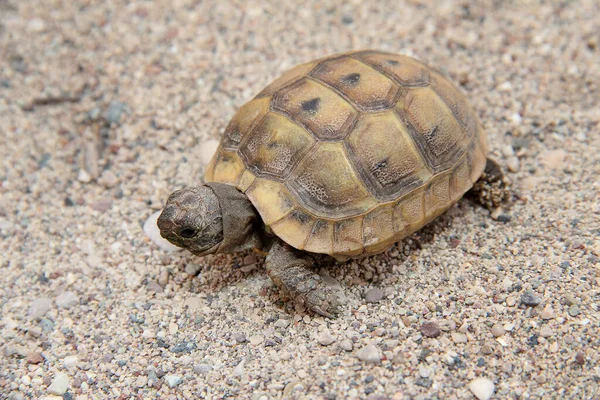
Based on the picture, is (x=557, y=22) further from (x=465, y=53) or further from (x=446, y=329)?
(x=446, y=329)

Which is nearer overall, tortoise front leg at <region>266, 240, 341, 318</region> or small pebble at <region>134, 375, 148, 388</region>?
small pebble at <region>134, 375, 148, 388</region>

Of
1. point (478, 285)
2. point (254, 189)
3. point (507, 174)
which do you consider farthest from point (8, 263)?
point (507, 174)

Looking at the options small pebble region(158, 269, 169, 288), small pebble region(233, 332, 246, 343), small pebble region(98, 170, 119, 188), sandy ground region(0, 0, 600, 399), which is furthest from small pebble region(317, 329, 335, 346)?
small pebble region(98, 170, 119, 188)

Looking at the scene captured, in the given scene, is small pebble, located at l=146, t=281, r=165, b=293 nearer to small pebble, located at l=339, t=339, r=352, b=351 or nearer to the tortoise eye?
the tortoise eye

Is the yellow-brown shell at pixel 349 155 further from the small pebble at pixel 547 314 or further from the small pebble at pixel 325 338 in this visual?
the small pebble at pixel 547 314

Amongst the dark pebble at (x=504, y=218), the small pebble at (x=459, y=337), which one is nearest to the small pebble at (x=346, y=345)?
the small pebble at (x=459, y=337)

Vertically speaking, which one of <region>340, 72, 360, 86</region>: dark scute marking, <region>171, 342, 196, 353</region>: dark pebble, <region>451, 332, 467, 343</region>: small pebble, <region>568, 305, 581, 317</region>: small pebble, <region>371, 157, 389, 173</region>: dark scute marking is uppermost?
<region>340, 72, 360, 86</region>: dark scute marking

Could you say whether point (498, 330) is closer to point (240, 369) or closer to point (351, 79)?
point (240, 369)

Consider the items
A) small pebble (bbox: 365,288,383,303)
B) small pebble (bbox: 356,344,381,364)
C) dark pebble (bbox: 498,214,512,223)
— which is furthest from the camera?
dark pebble (bbox: 498,214,512,223)
